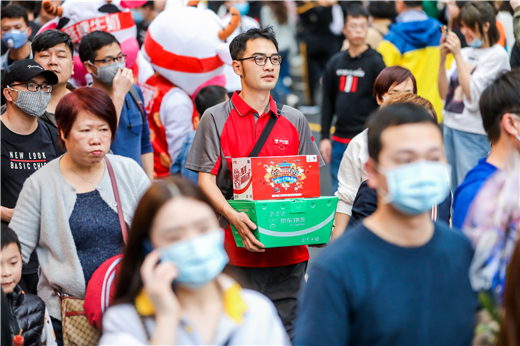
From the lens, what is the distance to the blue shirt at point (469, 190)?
273 centimetres

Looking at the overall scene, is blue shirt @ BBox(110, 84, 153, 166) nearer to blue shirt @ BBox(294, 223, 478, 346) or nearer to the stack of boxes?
the stack of boxes

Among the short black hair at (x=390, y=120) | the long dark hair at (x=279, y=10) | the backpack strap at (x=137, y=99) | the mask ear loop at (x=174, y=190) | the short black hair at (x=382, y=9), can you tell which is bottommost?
the long dark hair at (x=279, y=10)

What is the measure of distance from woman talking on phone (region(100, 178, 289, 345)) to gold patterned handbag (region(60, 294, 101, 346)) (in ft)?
3.51

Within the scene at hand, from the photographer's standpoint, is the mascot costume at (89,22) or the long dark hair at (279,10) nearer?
the mascot costume at (89,22)

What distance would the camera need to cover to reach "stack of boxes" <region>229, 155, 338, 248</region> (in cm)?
364

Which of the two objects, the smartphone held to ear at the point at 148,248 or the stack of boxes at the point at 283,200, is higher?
the smartphone held to ear at the point at 148,248

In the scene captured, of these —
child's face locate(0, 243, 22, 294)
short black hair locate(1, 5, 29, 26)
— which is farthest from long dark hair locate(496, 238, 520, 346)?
short black hair locate(1, 5, 29, 26)

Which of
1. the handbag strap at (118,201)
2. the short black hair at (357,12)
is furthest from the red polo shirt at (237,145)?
the short black hair at (357,12)

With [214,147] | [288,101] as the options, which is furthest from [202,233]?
[288,101]

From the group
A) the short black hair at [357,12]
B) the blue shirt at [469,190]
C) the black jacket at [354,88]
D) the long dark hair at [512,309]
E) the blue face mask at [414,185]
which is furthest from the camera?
the short black hair at [357,12]

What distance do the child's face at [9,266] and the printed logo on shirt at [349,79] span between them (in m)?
4.44

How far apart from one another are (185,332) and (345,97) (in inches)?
205

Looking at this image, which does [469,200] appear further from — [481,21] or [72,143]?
[481,21]

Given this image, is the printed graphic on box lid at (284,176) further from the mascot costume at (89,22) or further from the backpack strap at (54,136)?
the mascot costume at (89,22)
